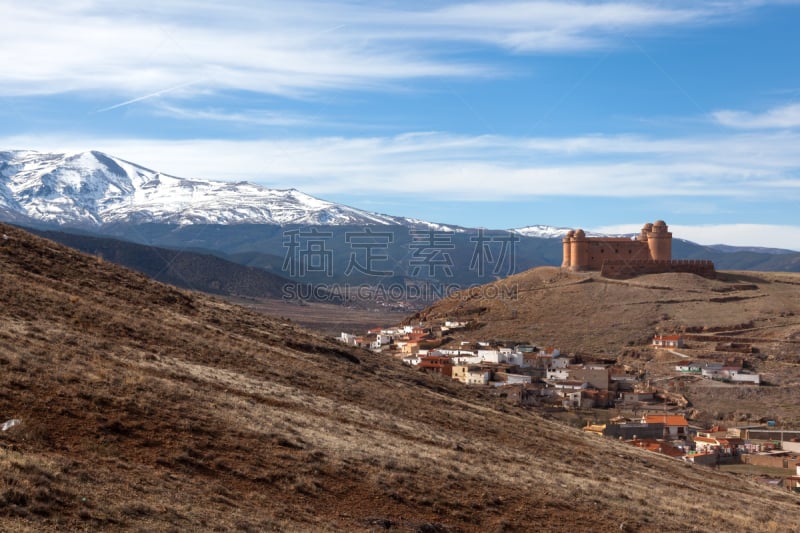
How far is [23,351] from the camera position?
13.9 meters

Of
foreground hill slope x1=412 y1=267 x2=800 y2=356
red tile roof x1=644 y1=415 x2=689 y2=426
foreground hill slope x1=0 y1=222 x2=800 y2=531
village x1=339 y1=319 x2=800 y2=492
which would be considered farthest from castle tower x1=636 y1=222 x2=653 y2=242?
foreground hill slope x1=0 y1=222 x2=800 y2=531

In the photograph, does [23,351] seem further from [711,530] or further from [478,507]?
[711,530]

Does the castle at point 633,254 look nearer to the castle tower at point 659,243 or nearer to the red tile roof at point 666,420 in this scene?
the castle tower at point 659,243

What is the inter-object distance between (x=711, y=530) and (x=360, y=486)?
628cm

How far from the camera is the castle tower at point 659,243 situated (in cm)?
8125

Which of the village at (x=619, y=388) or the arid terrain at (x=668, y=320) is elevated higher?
the arid terrain at (x=668, y=320)

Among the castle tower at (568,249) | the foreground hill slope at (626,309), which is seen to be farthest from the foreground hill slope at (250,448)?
the castle tower at (568,249)

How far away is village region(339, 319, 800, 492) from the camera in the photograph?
117 feet

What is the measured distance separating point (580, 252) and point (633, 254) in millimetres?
5158

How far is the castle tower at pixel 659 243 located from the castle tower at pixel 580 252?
20.5ft

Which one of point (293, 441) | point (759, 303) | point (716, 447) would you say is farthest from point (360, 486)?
point (759, 303)

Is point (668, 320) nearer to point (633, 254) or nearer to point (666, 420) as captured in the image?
point (633, 254)

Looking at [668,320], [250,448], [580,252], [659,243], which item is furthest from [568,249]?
[250,448]

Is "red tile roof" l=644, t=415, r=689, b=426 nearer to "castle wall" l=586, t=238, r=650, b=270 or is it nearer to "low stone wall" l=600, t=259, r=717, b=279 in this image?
"low stone wall" l=600, t=259, r=717, b=279
